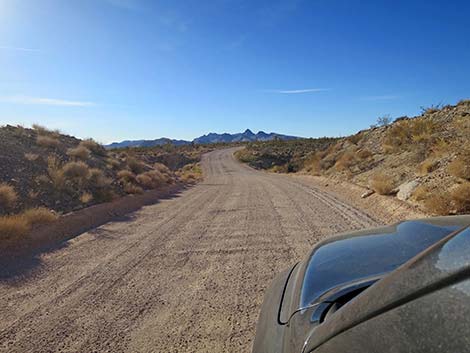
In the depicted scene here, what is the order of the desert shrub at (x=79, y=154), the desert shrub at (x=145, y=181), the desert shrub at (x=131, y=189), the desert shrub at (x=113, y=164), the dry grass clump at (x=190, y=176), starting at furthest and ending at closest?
the dry grass clump at (x=190, y=176)
the desert shrub at (x=113, y=164)
the desert shrub at (x=79, y=154)
the desert shrub at (x=145, y=181)
the desert shrub at (x=131, y=189)

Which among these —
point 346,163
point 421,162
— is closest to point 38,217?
point 421,162

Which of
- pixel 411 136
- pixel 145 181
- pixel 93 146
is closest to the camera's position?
pixel 411 136

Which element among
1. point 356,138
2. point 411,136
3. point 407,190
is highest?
point 356,138

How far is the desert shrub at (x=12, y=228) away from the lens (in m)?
7.44

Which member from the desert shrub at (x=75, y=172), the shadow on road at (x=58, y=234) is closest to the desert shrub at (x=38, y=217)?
the shadow on road at (x=58, y=234)

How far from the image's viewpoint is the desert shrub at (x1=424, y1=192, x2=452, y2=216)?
A: 8172mm

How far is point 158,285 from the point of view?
5129 millimetres

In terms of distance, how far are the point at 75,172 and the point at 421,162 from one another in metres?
14.7

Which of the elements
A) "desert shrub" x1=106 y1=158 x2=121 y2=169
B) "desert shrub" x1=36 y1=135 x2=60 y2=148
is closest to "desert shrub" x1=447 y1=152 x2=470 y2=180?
"desert shrub" x1=106 y1=158 x2=121 y2=169

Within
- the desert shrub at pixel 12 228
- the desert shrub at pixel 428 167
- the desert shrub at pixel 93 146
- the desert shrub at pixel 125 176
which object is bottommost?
the desert shrub at pixel 12 228

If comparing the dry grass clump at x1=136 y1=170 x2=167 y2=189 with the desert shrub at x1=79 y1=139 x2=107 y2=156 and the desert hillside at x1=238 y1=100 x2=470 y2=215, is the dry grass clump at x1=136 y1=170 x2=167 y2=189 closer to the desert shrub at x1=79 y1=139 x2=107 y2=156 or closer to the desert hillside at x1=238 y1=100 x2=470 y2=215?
the desert shrub at x1=79 y1=139 x2=107 y2=156

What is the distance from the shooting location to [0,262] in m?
6.49

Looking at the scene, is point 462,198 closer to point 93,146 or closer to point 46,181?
point 46,181

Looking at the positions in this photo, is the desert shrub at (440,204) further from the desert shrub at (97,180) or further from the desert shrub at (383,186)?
the desert shrub at (97,180)
